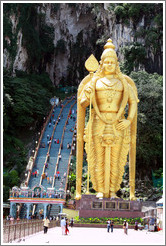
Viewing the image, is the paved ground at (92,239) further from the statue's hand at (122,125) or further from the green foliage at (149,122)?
the green foliage at (149,122)

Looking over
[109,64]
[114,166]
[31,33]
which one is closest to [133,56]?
[31,33]

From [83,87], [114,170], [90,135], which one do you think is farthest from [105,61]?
[114,170]

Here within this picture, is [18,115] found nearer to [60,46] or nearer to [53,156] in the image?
[53,156]

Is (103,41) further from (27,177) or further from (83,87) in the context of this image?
(83,87)

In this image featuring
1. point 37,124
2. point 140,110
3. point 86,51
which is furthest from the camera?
point 86,51

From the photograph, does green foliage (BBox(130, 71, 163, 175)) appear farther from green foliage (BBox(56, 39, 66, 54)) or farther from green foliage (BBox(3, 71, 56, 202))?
green foliage (BBox(56, 39, 66, 54))
